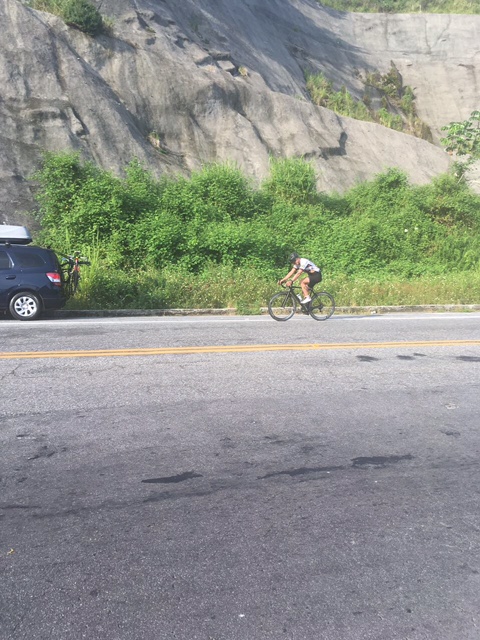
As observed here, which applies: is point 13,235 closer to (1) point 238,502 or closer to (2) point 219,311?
(2) point 219,311

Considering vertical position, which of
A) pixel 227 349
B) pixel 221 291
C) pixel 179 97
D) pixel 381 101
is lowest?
pixel 227 349

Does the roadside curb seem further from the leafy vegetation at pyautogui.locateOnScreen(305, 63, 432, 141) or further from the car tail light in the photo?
the leafy vegetation at pyautogui.locateOnScreen(305, 63, 432, 141)

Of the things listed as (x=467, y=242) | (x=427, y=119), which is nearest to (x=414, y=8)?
(x=427, y=119)

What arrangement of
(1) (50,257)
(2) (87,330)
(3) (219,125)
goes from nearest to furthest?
(2) (87,330), (1) (50,257), (3) (219,125)

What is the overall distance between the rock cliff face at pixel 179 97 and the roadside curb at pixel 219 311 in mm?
9424

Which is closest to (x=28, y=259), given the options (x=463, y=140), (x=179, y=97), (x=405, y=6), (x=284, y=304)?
(x=284, y=304)

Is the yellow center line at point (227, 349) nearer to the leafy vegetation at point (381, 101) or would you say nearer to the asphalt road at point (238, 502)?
the asphalt road at point (238, 502)

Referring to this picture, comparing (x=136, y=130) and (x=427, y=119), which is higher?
(x=427, y=119)

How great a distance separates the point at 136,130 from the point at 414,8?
4535 cm

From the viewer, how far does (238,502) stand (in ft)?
12.3

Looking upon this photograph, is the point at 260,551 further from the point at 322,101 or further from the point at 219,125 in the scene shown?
the point at 322,101

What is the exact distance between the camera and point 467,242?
25.4 meters

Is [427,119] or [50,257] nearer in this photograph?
[50,257]

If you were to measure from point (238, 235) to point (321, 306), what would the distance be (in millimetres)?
6927
